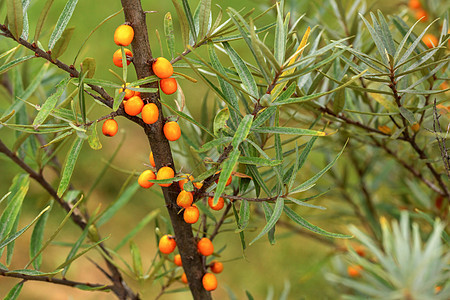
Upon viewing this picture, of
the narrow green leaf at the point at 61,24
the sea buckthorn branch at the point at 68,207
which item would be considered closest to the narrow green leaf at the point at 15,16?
the narrow green leaf at the point at 61,24

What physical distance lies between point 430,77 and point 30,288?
130 centimetres

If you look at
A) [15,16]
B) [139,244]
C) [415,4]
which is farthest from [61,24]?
[139,244]

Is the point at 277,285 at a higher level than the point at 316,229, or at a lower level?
lower

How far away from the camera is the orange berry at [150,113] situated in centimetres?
40

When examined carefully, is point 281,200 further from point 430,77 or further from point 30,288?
point 30,288

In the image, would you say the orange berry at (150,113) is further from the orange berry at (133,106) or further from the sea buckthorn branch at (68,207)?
the sea buckthorn branch at (68,207)

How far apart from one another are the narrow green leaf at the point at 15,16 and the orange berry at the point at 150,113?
119 millimetres

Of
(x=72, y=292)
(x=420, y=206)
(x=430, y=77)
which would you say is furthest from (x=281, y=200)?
(x=72, y=292)

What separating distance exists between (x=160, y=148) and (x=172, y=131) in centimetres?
3

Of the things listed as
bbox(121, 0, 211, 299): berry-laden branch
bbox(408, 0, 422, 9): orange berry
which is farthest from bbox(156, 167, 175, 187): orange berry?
bbox(408, 0, 422, 9): orange berry

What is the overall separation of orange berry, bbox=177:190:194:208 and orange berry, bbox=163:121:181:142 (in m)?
0.05

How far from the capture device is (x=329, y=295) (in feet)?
3.33

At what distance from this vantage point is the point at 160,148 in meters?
0.45

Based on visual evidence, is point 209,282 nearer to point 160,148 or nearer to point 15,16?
point 160,148
